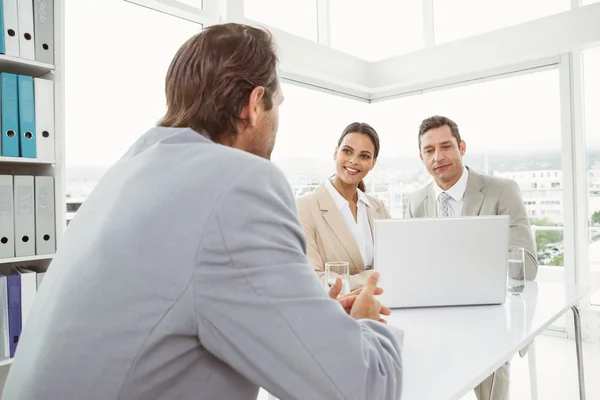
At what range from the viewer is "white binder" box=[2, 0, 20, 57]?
1998 mm

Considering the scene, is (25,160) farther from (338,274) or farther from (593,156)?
(593,156)

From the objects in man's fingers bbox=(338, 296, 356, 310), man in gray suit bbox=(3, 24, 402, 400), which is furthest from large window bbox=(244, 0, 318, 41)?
man in gray suit bbox=(3, 24, 402, 400)

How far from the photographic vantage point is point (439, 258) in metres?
1.44

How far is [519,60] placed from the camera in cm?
393

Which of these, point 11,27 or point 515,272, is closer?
point 515,272

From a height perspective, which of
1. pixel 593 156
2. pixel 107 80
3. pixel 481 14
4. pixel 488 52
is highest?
pixel 481 14

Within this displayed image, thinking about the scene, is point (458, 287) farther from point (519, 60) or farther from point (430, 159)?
point (519, 60)

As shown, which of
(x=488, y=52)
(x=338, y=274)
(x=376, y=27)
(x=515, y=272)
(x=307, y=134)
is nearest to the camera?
(x=338, y=274)

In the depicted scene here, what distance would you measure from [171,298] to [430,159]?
6.68 ft

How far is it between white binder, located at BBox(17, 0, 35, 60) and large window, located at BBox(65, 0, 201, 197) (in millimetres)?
532

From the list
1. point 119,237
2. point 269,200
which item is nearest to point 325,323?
point 269,200

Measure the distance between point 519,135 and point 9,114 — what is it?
3.85 meters

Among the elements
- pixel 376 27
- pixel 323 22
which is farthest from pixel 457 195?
pixel 376 27

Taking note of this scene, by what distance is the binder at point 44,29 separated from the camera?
2111 millimetres
